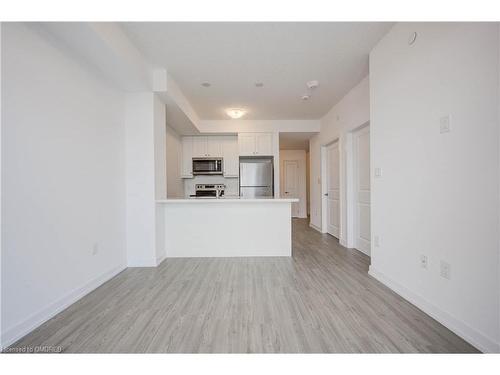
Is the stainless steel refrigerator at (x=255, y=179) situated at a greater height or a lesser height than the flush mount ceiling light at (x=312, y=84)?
lesser

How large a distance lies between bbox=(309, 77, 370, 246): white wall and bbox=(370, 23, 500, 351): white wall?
0.94m

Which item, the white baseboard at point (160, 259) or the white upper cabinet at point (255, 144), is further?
the white upper cabinet at point (255, 144)

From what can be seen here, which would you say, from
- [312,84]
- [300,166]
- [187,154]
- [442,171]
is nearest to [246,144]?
[187,154]

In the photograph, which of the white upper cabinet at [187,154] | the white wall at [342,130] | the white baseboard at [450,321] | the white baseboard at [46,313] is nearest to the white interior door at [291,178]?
the white wall at [342,130]

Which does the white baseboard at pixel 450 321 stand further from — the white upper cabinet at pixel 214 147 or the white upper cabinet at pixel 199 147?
the white upper cabinet at pixel 199 147

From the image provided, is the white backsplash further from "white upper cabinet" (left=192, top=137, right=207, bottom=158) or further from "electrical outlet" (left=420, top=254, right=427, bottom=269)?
"electrical outlet" (left=420, top=254, right=427, bottom=269)

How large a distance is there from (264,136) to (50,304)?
14.8ft

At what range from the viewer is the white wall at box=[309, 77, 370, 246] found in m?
3.40

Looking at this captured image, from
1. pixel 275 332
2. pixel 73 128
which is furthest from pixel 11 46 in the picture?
pixel 275 332

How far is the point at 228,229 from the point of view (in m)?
3.50

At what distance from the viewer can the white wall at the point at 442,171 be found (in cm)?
140

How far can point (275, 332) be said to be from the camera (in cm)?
161

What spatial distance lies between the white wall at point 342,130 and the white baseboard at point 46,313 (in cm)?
362
